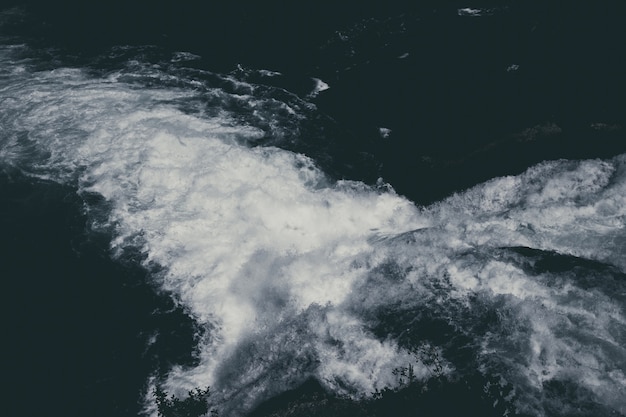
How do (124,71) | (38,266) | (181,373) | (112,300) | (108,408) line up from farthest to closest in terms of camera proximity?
1. (124,71)
2. (38,266)
3. (112,300)
4. (181,373)
5. (108,408)

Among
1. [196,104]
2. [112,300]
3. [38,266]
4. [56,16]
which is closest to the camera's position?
[112,300]

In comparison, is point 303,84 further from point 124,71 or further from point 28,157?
point 28,157

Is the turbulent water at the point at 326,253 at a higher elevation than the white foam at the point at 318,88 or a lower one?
lower

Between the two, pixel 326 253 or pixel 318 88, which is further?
pixel 318 88

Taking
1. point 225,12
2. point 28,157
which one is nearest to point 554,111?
point 225,12

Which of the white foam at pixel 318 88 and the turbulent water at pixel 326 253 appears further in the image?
the white foam at pixel 318 88

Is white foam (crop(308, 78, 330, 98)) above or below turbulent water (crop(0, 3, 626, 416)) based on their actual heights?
above

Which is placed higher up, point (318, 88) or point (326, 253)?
point (318, 88)

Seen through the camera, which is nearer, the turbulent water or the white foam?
the turbulent water
